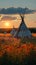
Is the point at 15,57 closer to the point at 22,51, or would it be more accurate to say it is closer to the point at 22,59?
the point at 22,59

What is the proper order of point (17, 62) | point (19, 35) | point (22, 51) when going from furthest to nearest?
point (19, 35) → point (22, 51) → point (17, 62)

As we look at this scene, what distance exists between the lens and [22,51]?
1444cm

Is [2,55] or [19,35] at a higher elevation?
[2,55]

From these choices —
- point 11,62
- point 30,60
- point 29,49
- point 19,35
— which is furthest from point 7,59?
point 19,35

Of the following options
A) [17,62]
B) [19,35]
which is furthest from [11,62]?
[19,35]

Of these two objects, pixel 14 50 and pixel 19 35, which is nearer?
pixel 14 50

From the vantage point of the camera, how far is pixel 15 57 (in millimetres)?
13281

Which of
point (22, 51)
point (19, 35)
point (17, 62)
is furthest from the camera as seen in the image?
point (19, 35)

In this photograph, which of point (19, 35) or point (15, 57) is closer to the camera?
point (15, 57)

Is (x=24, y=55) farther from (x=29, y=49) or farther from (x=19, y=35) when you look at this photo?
(x=19, y=35)

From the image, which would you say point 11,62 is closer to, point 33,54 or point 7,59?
point 7,59

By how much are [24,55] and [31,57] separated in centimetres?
38

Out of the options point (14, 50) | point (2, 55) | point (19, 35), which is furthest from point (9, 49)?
point (19, 35)

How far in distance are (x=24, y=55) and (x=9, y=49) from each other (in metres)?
1.62
